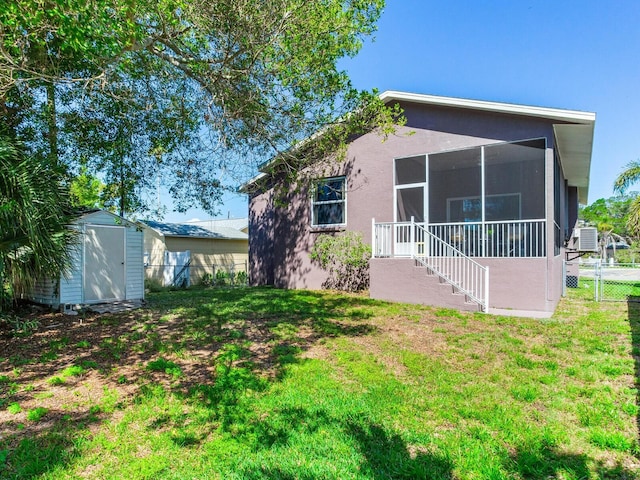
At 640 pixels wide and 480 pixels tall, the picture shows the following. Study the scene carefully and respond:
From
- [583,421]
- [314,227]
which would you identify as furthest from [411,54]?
[583,421]

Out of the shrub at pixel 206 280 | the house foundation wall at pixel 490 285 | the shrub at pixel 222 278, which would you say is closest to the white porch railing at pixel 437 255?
the house foundation wall at pixel 490 285

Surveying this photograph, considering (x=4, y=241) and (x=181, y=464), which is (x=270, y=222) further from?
(x=181, y=464)

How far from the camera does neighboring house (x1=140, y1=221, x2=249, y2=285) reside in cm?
1692

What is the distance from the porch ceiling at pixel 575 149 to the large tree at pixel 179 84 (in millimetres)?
4423

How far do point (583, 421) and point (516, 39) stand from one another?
10.2 meters

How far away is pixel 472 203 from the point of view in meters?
12.8

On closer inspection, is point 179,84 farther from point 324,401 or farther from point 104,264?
point 324,401

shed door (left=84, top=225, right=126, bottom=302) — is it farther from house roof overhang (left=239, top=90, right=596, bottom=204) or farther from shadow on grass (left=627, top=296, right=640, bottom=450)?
shadow on grass (left=627, top=296, right=640, bottom=450)

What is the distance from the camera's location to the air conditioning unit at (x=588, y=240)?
12742 millimetres

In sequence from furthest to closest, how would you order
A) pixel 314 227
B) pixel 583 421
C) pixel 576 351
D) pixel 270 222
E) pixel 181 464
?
1. pixel 270 222
2. pixel 314 227
3. pixel 576 351
4. pixel 583 421
5. pixel 181 464

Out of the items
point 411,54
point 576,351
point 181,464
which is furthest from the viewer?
point 411,54

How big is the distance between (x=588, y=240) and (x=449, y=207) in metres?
4.92

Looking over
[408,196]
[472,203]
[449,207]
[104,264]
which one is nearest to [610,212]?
[472,203]

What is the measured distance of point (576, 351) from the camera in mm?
5238
